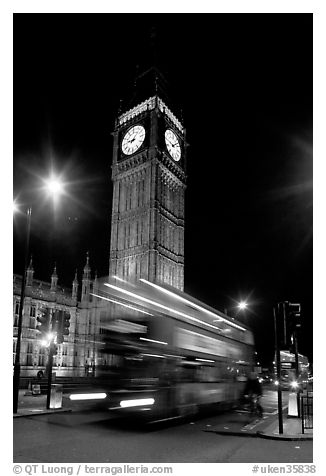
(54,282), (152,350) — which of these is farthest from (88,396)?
(54,282)

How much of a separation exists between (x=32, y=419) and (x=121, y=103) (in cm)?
7155

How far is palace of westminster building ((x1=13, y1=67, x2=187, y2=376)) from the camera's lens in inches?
2497

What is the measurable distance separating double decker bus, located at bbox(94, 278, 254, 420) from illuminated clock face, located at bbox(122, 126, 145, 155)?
6107 cm

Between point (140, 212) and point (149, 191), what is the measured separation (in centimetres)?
361

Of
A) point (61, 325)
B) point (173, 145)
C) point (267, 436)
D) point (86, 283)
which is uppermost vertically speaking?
point (173, 145)

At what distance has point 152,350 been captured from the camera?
456 inches

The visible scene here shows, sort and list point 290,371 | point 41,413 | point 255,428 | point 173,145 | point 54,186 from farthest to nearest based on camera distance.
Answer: point 173,145, point 290,371, point 41,413, point 255,428, point 54,186

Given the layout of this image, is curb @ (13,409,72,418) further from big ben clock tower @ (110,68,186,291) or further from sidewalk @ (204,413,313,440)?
big ben clock tower @ (110,68,186,291)

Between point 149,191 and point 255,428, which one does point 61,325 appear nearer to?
point 255,428

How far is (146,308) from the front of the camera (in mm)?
11906


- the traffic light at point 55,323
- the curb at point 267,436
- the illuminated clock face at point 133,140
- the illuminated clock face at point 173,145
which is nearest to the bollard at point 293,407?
the curb at point 267,436

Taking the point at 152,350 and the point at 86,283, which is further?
the point at 86,283

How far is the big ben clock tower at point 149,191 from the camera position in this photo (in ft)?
222
